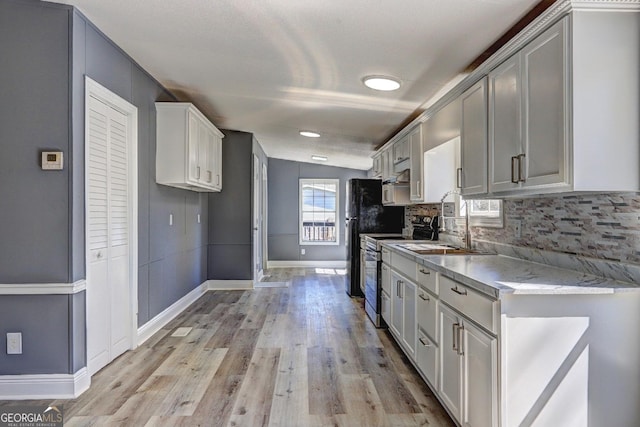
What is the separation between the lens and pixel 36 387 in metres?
2.52

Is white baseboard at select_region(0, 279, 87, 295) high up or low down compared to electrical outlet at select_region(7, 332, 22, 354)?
up

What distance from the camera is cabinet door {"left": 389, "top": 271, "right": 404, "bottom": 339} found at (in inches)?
131

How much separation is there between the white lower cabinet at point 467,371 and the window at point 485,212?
3.12 feet

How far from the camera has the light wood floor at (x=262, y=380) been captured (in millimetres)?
2342

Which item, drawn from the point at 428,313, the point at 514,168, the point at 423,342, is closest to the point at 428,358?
the point at 423,342

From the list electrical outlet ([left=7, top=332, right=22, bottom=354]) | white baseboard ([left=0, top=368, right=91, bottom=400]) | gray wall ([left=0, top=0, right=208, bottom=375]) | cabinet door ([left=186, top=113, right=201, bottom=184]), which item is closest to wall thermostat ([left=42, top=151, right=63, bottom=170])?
gray wall ([left=0, top=0, right=208, bottom=375])

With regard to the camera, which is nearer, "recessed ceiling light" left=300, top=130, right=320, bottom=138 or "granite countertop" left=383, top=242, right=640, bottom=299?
"granite countertop" left=383, top=242, right=640, bottom=299

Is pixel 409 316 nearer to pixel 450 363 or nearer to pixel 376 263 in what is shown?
pixel 450 363

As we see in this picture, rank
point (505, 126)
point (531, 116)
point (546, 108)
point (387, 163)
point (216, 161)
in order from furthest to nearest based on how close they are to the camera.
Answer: point (216, 161) → point (387, 163) → point (505, 126) → point (531, 116) → point (546, 108)

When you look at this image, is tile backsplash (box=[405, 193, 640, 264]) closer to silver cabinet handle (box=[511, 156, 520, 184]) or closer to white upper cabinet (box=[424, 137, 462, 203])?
silver cabinet handle (box=[511, 156, 520, 184])

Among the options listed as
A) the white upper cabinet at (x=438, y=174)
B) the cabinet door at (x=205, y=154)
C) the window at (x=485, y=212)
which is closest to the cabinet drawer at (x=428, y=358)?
the window at (x=485, y=212)

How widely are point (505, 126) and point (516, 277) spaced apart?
2.71 feet

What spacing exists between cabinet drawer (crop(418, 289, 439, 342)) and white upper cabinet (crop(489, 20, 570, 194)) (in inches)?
31.4

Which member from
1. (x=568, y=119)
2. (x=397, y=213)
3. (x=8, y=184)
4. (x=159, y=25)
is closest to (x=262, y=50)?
(x=159, y=25)
